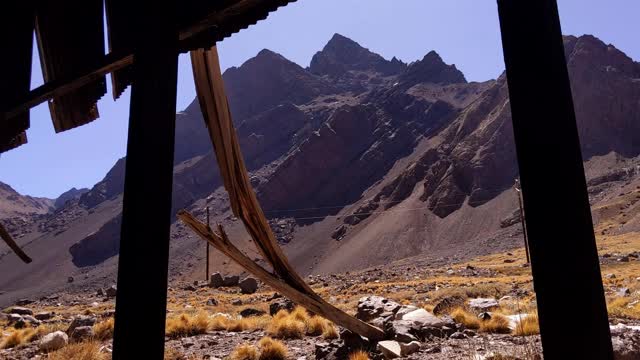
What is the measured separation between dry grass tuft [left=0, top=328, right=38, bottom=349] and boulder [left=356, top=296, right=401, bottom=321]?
790 cm

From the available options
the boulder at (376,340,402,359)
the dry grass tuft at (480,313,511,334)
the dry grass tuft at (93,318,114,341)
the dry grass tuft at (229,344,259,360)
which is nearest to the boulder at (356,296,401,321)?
the dry grass tuft at (480,313,511,334)

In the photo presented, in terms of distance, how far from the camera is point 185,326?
10.9 m

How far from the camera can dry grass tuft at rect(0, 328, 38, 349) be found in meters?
10.8

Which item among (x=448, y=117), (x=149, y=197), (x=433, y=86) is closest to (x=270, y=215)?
(x=448, y=117)

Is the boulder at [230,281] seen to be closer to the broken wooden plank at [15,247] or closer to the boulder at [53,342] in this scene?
the boulder at [53,342]

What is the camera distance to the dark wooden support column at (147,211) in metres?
1.86

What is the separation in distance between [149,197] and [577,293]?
1.53m

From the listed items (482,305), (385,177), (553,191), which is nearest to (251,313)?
(482,305)

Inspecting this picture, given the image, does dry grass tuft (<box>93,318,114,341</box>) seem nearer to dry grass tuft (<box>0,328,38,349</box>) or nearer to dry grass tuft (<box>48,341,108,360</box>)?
dry grass tuft (<box>0,328,38,349</box>)

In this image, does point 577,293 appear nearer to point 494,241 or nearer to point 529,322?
point 529,322

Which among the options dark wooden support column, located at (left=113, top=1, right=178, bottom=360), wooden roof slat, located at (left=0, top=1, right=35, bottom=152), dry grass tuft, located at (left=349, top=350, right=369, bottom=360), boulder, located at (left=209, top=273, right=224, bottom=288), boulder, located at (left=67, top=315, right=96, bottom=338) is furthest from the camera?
boulder, located at (left=209, top=273, right=224, bottom=288)

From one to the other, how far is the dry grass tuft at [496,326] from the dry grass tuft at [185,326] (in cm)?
623

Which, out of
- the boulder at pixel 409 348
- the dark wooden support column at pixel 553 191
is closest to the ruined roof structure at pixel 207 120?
the dark wooden support column at pixel 553 191

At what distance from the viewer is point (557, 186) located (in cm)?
130
